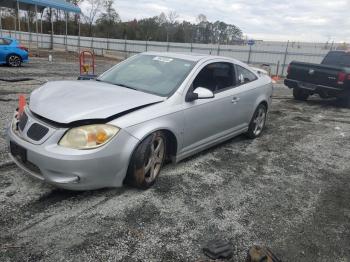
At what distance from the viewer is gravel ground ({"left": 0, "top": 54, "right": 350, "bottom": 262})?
2799 mm

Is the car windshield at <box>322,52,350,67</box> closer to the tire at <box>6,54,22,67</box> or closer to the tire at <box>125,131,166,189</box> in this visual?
the tire at <box>125,131,166,189</box>

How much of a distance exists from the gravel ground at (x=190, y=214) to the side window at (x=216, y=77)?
42.0 inches

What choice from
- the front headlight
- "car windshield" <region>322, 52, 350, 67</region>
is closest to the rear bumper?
"car windshield" <region>322, 52, 350, 67</region>

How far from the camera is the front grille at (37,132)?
3274mm

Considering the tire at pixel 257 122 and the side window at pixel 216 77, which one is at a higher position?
the side window at pixel 216 77

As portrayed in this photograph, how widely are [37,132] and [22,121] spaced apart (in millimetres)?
404

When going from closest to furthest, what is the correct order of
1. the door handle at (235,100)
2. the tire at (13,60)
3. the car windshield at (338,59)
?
the door handle at (235,100) → the car windshield at (338,59) → the tire at (13,60)

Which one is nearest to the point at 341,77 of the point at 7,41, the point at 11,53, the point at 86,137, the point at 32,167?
the point at 86,137

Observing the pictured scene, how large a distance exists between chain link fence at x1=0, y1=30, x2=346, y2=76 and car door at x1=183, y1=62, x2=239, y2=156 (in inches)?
751

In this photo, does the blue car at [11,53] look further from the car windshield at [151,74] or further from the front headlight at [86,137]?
the front headlight at [86,137]

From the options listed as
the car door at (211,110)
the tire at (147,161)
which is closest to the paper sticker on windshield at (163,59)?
the car door at (211,110)

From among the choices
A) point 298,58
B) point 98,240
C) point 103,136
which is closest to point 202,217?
point 98,240

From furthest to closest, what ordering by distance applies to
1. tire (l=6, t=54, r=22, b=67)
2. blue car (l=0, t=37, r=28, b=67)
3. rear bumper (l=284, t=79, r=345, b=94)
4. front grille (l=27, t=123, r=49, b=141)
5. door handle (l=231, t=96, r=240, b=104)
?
tire (l=6, t=54, r=22, b=67), blue car (l=0, t=37, r=28, b=67), rear bumper (l=284, t=79, r=345, b=94), door handle (l=231, t=96, r=240, b=104), front grille (l=27, t=123, r=49, b=141)

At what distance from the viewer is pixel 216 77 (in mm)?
5020
